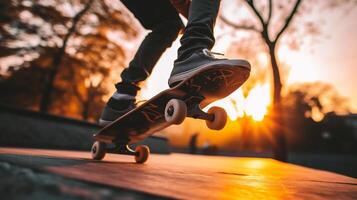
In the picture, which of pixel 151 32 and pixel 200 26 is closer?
pixel 200 26

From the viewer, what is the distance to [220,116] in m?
1.92

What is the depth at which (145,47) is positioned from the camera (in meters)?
2.18

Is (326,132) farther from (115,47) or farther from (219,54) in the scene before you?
(219,54)

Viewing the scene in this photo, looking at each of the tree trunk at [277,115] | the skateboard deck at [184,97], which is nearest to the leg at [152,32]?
the skateboard deck at [184,97]

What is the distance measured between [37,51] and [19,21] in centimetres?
192

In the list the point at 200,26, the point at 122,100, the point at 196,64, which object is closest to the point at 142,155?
the point at 122,100

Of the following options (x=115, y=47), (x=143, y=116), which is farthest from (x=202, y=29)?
(x=115, y=47)

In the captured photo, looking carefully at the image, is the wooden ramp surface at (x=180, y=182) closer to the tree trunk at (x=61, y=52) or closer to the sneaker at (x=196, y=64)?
the sneaker at (x=196, y=64)

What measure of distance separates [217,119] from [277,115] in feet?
37.5

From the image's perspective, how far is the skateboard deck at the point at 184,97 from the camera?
5.49ft

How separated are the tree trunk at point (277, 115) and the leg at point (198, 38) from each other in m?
11.3

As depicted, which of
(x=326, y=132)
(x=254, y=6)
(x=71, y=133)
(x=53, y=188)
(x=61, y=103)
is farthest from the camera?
(x=326, y=132)

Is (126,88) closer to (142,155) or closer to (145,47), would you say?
(145,47)

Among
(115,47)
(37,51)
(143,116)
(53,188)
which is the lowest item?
(53,188)
